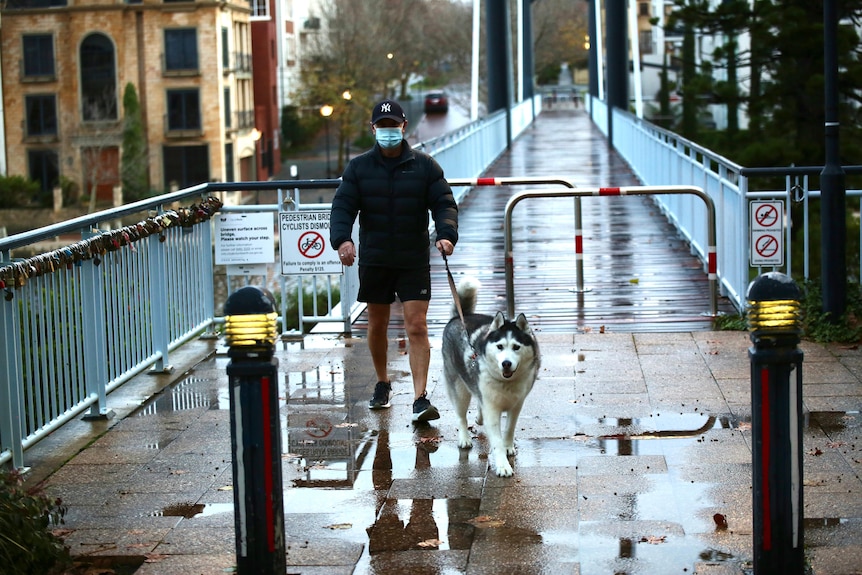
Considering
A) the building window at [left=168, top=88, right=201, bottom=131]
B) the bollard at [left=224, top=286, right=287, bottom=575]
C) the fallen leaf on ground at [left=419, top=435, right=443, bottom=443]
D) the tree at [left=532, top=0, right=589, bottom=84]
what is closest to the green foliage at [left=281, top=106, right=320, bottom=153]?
the building window at [left=168, top=88, right=201, bottom=131]

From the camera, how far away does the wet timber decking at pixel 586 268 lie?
12.1 metres

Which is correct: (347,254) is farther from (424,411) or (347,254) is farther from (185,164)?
(185,164)

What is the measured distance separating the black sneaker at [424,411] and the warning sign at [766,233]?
419cm

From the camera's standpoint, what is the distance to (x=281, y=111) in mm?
85062

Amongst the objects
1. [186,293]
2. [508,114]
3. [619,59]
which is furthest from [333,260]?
[619,59]

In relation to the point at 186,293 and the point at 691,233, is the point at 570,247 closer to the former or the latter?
the point at 691,233

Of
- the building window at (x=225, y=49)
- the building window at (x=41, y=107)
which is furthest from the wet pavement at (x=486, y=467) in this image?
the building window at (x=41, y=107)

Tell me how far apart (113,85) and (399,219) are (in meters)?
65.6

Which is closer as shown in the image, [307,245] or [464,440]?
[464,440]

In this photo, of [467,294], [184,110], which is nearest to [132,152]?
[184,110]

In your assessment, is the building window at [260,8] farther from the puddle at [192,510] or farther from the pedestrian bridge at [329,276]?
the puddle at [192,510]

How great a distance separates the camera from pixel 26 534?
17.7 feet

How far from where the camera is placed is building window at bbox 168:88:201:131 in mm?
70562

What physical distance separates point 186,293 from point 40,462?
3471 mm
